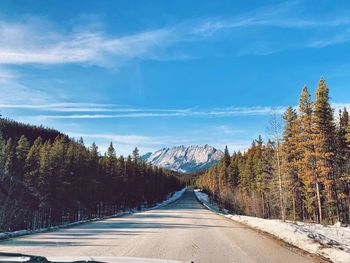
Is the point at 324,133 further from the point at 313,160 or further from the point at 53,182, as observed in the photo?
the point at 53,182

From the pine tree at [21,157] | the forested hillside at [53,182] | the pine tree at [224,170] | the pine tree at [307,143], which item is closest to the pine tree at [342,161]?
the pine tree at [307,143]

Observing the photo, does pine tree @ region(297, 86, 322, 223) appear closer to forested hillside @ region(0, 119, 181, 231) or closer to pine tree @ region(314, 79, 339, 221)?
pine tree @ region(314, 79, 339, 221)

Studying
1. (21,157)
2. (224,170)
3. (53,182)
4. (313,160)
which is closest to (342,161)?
(313,160)

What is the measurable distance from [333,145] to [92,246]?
97.3 ft

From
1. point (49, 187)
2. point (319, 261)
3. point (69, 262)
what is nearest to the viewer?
point (69, 262)

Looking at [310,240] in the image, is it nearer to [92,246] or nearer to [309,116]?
[92,246]

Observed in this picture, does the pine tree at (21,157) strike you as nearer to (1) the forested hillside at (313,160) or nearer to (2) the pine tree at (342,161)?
(1) the forested hillside at (313,160)

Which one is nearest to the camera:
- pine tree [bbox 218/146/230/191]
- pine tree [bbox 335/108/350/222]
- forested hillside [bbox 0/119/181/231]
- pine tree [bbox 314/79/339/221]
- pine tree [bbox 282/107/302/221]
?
pine tree [bbox 314/79/339/221]

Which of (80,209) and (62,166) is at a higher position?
(62,166)

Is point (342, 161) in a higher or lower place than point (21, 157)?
lower

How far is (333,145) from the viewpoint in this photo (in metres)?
32.8

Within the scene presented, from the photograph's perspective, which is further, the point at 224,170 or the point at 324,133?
the point at 224,170

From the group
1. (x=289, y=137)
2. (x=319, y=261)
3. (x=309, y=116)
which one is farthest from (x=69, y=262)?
(x=289, y=137)

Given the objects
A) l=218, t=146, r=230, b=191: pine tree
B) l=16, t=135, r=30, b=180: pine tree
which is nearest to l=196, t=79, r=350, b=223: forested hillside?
l=16, t=135, r=30, b=180: pine tree
